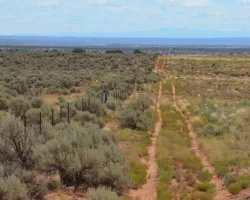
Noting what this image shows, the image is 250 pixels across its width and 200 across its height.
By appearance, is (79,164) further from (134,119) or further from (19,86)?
(19,86)

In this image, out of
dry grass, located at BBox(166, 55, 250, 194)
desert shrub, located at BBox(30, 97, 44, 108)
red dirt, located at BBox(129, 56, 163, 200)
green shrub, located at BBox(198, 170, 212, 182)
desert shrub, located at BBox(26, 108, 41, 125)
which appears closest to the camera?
red dirt, located at BBox(129, 56, 163, 200)

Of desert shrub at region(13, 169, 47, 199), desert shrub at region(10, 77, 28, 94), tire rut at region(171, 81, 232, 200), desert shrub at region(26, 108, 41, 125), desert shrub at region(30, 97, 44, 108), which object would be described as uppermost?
desert shrub at region(13, 169, 47, 199)

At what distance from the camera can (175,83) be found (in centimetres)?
5681

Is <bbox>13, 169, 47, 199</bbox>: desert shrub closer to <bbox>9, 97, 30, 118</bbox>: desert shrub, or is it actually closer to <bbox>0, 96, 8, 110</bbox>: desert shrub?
<bbox>9, 97, 30, 118</bbox>: desert shrub

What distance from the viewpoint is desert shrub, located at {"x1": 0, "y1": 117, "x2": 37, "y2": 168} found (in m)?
14.0

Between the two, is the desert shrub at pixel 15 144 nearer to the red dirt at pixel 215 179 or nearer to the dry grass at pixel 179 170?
the dry grass at pixel 179 170

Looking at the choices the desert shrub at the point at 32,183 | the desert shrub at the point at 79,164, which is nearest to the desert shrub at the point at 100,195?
the desert shrub at the point at 32,183

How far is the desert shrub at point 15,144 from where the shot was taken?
14039 mm

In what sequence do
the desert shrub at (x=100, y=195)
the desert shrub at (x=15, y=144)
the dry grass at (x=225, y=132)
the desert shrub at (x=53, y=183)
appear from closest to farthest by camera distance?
1. the desert shrub at (x=100, y=195)
2. the desert shrub at (x=53, y=183)
3. the desert shrub at (x=15, y=144)
4. the dry grass at (x=225, y=132)

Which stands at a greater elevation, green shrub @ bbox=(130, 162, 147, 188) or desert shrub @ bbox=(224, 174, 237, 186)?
desert shrub @ bbox=(224, 174, 237, 186)

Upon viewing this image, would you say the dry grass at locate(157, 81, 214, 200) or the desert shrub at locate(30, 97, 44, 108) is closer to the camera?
the dry grass at locate(157, 81, 214, 200)

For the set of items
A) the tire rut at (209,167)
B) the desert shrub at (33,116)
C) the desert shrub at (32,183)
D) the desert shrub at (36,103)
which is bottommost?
the tire rut at (209,167)

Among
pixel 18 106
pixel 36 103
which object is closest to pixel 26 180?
pixel 18 106

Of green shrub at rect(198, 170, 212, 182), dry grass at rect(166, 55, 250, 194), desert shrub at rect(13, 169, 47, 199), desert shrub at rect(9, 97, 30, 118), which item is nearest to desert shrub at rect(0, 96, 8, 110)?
desert shrub at rect(9, 97, 30, 118)
